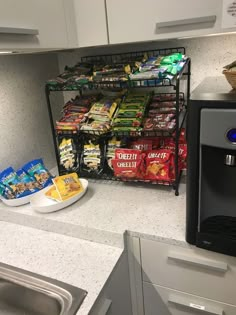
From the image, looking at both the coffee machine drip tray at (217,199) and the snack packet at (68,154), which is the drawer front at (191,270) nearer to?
the coffee machine drip tray at (217,199)

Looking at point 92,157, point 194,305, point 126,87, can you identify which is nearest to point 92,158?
point 92,157

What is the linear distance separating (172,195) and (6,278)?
2.09 ft

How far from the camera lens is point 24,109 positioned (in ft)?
4.09

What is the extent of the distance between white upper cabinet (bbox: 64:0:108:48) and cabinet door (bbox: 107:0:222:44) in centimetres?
3

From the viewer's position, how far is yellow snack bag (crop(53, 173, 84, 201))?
102 centimetres

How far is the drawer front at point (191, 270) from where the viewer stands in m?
0.80

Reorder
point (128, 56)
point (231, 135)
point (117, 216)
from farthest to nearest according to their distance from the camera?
Result: point (128, 56), point (117, 216), point (231, 135)

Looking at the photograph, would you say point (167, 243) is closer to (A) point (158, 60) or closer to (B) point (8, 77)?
(A) point (158, 60)

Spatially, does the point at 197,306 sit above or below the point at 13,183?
below

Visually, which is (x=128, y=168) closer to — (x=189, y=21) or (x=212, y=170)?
(x=212, y=170)

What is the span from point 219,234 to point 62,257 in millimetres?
482

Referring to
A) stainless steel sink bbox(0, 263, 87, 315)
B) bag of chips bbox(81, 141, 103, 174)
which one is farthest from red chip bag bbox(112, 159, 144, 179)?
stainless steel sink bbox(0, 263, 87, 315)

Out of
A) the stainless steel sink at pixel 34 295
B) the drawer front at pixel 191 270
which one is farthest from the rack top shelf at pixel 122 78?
the stainless steel sink at pixel 34 295

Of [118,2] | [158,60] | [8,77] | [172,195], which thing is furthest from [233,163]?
[8,77]
